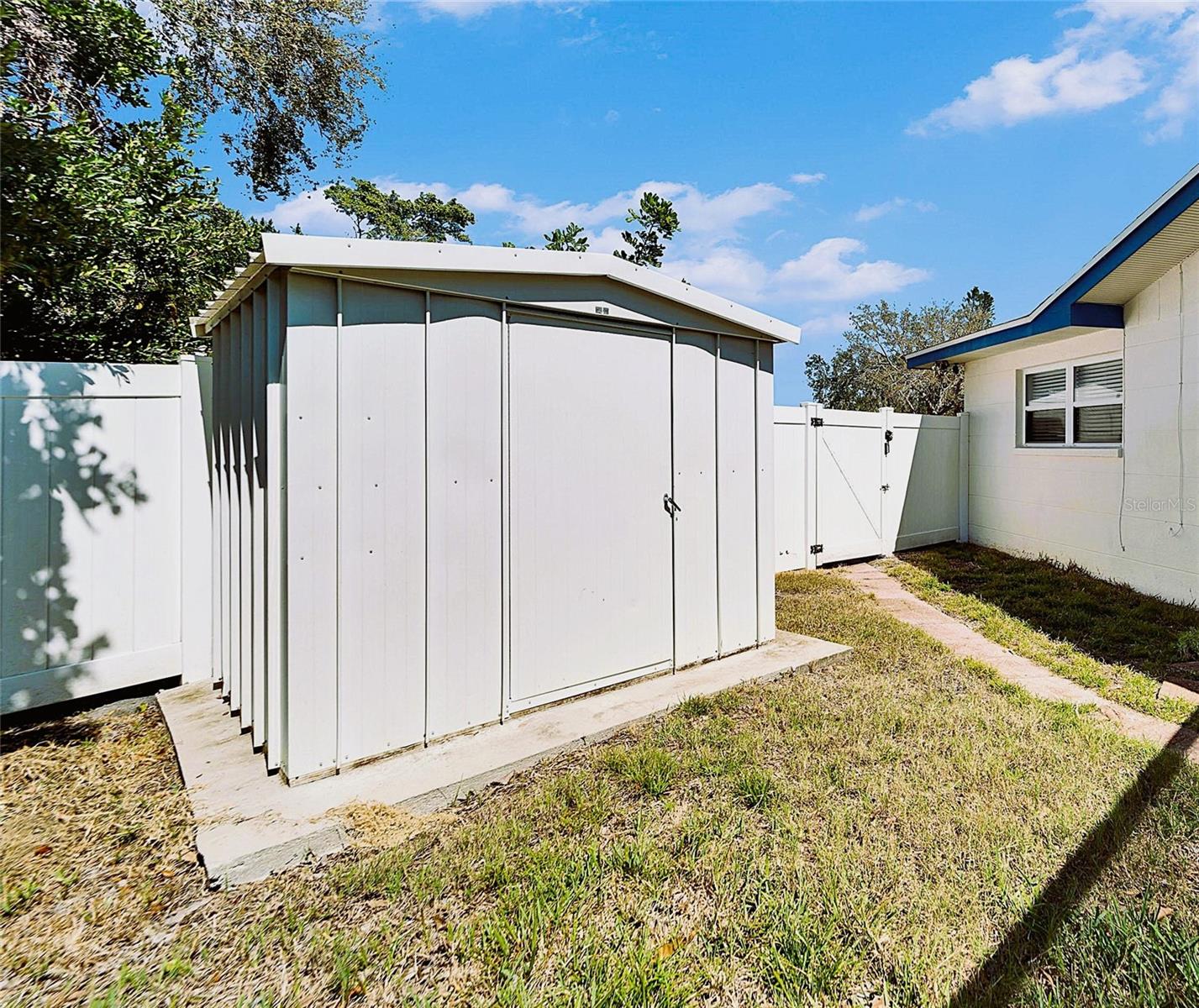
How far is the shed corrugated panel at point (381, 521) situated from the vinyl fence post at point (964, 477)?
28.7 ft

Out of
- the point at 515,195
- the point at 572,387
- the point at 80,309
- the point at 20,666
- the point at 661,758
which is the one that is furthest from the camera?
the point at 515,195

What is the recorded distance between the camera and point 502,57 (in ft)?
24.9

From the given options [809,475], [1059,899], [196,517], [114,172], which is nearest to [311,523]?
[196,517]

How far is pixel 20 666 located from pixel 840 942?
3904 mm

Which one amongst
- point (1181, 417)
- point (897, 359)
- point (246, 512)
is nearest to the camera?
point (246, 512)

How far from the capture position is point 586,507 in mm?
3379

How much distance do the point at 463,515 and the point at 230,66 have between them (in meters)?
9.11

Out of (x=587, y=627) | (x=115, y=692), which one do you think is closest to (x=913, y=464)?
(x=587, y=627)

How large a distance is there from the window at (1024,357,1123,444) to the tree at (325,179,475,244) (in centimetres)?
1386

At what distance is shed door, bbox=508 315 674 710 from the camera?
314cm

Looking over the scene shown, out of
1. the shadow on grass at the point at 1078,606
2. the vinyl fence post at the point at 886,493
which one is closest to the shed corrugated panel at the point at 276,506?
the shadow on grass at the point at 1078,606

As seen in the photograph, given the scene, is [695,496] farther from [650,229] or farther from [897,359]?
[897,359]

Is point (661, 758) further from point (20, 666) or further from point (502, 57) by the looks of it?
point (502, 57)

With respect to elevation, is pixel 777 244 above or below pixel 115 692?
above
